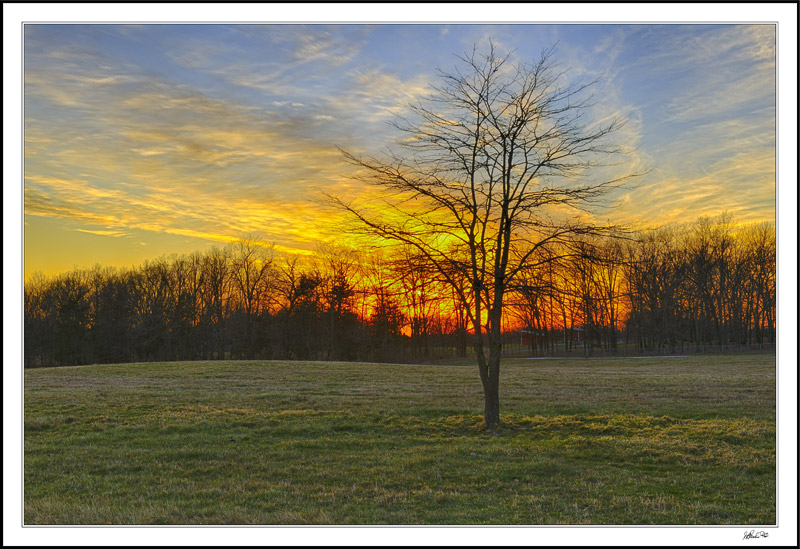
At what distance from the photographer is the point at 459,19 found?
7.53m

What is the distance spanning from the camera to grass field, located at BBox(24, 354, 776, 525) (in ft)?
23.6

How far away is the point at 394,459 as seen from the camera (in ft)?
32.7

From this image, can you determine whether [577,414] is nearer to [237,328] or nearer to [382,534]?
[382,534]

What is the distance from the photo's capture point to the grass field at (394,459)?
7191 millimetres
